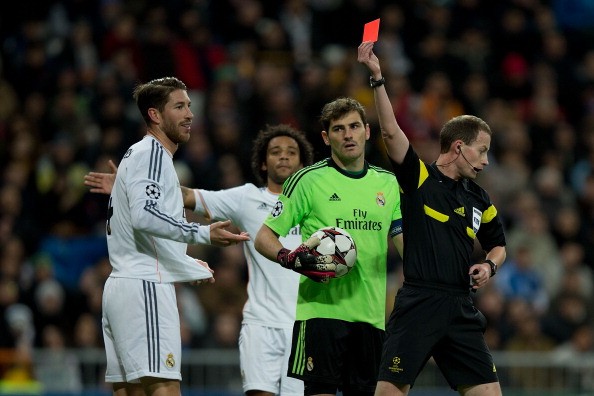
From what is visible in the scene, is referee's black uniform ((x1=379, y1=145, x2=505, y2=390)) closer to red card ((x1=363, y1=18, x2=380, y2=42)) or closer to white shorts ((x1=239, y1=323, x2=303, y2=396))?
red card ((x1=363, y1=18, x2=380, y2=42))

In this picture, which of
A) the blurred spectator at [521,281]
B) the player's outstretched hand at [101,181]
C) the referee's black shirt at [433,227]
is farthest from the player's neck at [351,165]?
the blurred spectator at [521,281]

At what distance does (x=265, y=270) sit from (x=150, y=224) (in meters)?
1.81

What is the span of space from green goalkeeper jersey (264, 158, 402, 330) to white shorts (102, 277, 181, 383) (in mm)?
915

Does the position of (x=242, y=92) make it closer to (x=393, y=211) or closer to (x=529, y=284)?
(x=529, y=284)

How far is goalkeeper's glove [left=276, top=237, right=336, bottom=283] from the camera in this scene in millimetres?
7285

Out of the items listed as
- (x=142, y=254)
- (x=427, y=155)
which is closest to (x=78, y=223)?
(x=427, y=155)

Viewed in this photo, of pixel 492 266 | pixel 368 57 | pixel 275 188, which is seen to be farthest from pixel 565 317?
pixel 368 57

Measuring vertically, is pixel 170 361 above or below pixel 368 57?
below

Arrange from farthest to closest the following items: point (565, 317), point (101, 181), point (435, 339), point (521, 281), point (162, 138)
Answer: point (521, 281), point (565, 317), point (101, 181), point (162, 138), point (435, 339)

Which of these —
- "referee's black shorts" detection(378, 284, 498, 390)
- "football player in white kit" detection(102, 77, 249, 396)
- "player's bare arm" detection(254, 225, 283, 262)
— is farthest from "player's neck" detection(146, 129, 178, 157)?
"referee's black shorts" detection(378, 284, 498, 390)

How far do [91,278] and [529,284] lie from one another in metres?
5.26

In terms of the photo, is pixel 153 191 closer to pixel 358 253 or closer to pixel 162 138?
pixel 162 138

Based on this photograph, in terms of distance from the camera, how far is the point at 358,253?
25.2 feet

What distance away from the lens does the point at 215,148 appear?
1430cm
